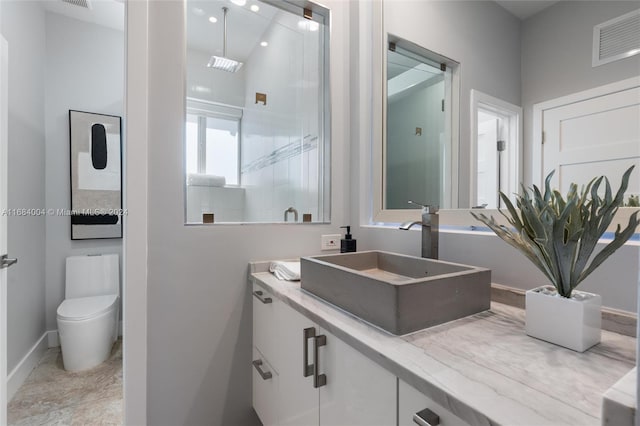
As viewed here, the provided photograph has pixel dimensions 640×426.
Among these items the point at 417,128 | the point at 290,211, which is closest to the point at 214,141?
Answer: the point at 290,211

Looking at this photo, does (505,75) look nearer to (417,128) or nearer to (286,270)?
(417,128)

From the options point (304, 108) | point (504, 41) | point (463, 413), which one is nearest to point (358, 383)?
point (463, 413)

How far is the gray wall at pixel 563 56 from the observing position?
31.7 inches

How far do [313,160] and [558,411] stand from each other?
4.67 feet

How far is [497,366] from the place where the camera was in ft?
1.83

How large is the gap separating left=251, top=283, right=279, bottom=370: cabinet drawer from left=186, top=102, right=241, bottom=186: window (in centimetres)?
57

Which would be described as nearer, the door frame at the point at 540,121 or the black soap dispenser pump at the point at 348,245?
the door frame at the point at 540,121

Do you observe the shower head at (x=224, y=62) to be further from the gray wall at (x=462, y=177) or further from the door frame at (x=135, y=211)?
the gray wall at (x=462, y=177)

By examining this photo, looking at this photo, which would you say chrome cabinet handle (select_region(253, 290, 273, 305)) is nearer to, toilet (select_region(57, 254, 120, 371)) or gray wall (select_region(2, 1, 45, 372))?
toilet (select_region(57, 254, 120, 371))

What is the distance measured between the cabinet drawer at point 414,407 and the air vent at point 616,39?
97 centimetres

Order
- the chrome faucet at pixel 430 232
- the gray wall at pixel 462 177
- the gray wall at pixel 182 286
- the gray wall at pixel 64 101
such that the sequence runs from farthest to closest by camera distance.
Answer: the gray wall at pixel 64 101
the gray wall at pixel 182 286
the chrome faucet at pixel 430 232
the gray wall at pixel 462 177

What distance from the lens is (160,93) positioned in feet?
4.01

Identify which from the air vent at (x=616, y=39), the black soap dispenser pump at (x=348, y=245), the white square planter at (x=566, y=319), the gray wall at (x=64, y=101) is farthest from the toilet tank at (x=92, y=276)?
the air vent at (x=616, y=39)

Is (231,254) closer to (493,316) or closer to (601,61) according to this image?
(493,316)
